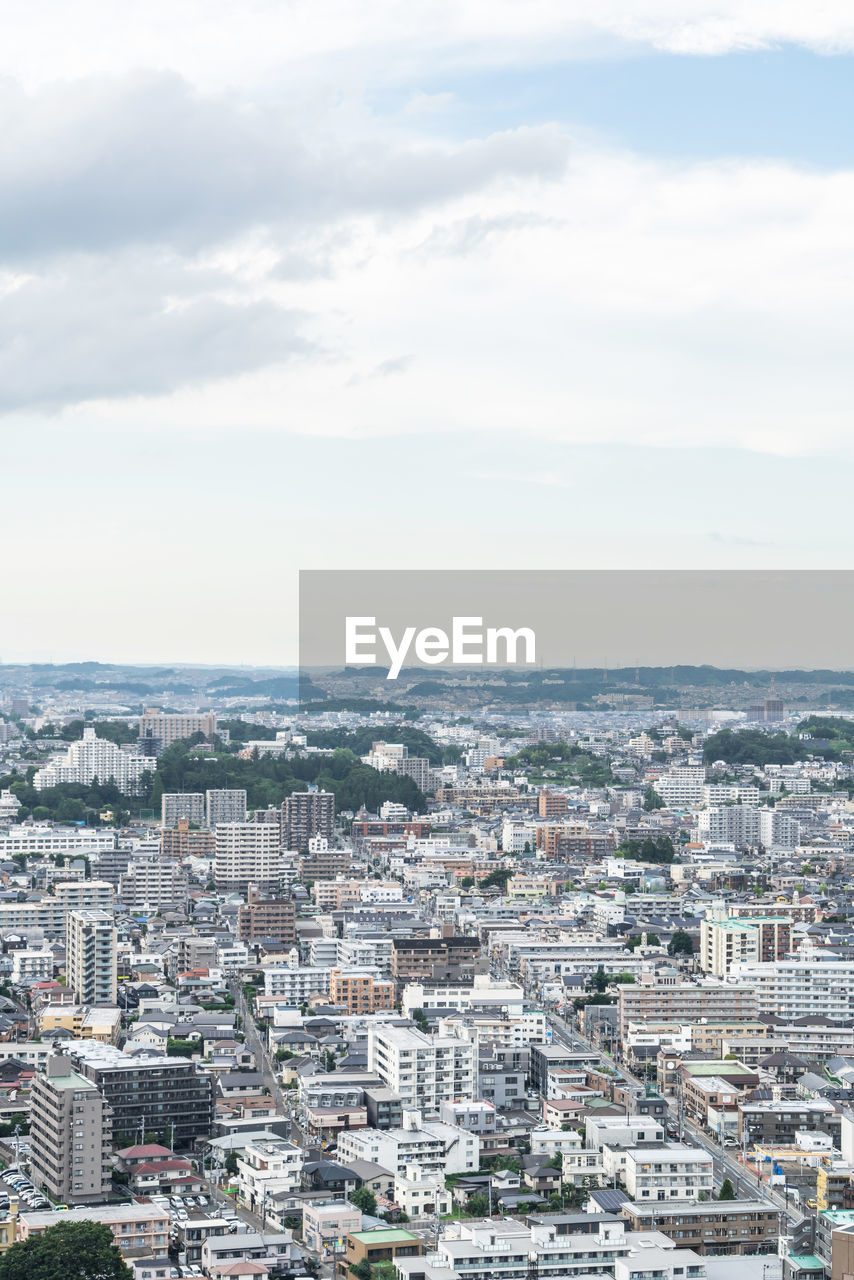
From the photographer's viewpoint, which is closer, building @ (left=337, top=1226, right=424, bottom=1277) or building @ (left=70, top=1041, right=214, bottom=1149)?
building @ (left=337, top=1226, right=424, bottom=1277)

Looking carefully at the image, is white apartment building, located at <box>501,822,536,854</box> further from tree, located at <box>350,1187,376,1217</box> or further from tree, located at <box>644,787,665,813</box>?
tree, located at <box>350,1187,376,1217</box>

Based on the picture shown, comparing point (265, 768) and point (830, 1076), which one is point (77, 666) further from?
point (830, 1076)

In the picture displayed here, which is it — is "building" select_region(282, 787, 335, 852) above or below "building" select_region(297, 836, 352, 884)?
above

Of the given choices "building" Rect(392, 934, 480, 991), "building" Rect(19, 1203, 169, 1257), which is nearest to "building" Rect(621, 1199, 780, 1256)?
"building" Rect(19, 1203, 169, 1257)

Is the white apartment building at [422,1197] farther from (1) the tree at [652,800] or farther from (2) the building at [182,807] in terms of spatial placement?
(1) the tree at [652,800]

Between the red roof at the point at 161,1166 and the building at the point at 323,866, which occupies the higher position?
the building at the point at 323,866

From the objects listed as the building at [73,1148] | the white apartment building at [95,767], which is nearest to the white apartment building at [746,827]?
the white apartment building at [95,767]
